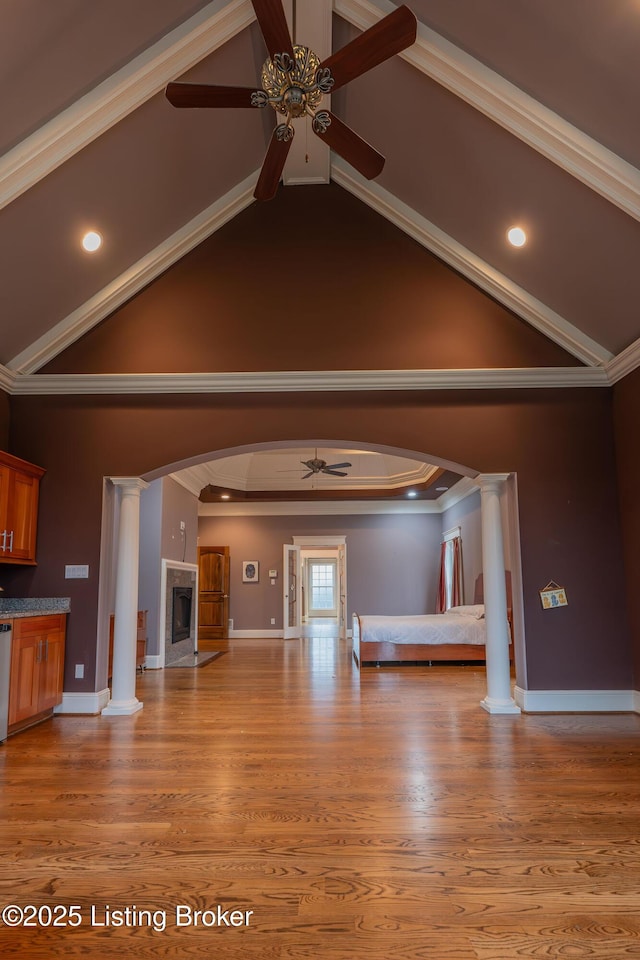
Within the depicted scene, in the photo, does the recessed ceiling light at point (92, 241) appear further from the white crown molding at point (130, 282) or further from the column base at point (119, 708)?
the column base at point (119, 708)

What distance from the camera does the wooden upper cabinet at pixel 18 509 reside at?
4707 mm

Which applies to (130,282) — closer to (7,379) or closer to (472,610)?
(7,379)

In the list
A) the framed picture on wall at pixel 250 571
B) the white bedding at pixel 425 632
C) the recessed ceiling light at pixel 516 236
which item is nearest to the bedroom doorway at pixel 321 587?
the framed picture on wall at pixel 250 571

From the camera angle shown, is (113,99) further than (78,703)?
No

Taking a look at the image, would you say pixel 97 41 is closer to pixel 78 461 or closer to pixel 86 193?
pixel 86 193

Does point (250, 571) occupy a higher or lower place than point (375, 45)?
lower

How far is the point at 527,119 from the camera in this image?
3877mm

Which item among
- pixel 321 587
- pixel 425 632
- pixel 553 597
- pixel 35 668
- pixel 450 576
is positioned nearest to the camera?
pixel 35 668

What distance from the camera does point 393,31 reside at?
2828mm

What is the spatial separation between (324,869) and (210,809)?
843 mm

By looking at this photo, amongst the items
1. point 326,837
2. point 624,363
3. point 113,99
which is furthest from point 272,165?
point 326,837

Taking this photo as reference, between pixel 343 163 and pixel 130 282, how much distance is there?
7.29 ft

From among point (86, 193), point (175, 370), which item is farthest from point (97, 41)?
point (175, 370)

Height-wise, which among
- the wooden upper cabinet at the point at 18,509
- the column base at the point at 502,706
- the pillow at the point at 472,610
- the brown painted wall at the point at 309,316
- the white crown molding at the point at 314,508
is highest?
the brown painted wall at the point at 309,316
